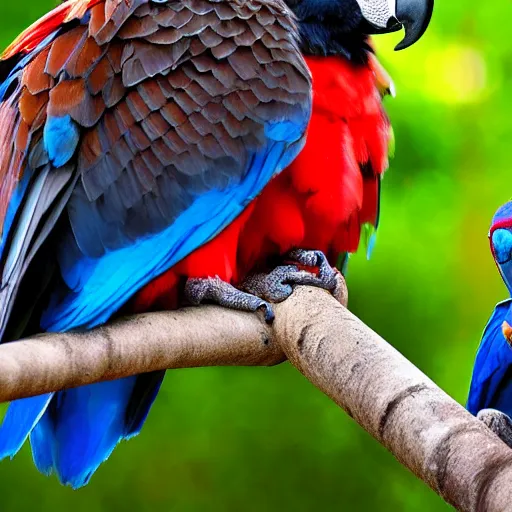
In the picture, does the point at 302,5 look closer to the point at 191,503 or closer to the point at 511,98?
the point at 511,98

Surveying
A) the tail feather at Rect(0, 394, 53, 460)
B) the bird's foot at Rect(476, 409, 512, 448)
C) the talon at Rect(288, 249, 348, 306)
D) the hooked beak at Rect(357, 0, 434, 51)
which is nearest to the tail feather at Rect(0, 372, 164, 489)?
the tail feather at Rect(0, 394, 53, 460)

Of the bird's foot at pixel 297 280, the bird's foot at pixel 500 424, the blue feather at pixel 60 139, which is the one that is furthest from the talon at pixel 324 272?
the blue feather at pixel 60 139

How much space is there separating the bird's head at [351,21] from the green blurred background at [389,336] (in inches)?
19.9

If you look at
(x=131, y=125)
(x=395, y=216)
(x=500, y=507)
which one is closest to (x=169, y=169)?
(x=131, y=125)

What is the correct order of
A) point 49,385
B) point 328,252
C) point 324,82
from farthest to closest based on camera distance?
point 328,252, point 324,82, point 49,385

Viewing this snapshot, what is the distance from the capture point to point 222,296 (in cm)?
113

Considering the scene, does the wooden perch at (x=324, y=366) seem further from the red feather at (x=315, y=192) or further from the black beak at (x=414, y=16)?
the black beak at (x=414, y=16)

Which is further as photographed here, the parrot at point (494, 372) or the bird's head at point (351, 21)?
the parrot at point (494, 372)

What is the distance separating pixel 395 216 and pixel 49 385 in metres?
1.07

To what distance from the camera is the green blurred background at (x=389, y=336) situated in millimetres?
1833

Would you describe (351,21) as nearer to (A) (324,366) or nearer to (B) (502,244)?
(B) (502,244)

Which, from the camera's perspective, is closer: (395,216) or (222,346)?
(222,346)

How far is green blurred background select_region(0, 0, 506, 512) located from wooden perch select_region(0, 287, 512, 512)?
0.76m

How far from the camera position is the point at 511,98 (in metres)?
1.89
